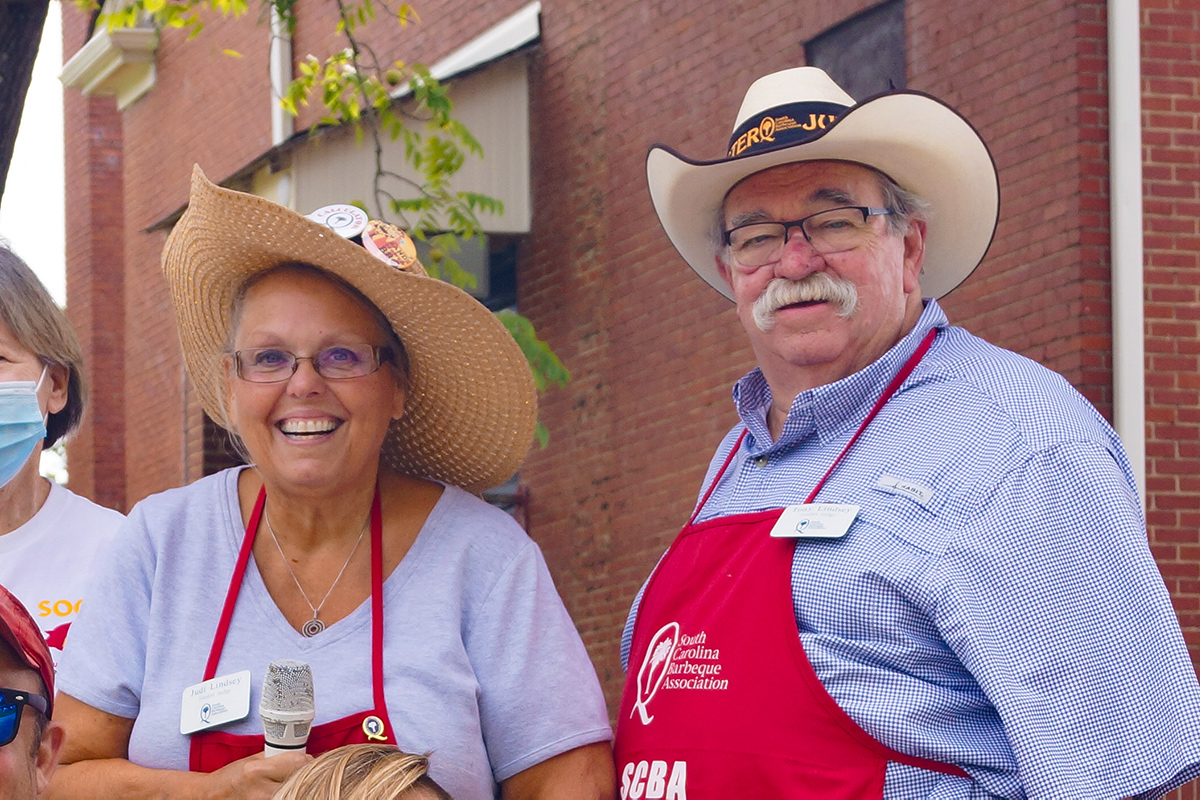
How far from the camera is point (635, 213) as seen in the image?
902 cm

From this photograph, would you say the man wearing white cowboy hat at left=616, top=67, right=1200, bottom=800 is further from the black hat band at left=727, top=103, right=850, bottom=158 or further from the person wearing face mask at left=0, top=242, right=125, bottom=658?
the person wearing face mask at left=0, top=242, right=125, bottom=658

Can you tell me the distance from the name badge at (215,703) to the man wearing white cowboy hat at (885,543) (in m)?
0.69

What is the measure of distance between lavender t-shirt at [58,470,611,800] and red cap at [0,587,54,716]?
0.46 metres

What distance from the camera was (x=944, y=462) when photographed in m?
2.60

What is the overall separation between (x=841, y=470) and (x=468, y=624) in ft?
2.33

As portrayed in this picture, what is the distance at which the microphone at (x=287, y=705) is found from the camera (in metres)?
2.41

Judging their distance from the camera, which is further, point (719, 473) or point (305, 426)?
point (719, 473)

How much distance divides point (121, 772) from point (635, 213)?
665 cm

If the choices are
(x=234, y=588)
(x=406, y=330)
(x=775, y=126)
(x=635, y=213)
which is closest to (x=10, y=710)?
(x=234, y=588)

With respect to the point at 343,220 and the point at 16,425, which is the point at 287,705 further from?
the point at 16,425

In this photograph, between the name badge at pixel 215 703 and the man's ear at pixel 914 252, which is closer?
the name badge at pixel 215 703

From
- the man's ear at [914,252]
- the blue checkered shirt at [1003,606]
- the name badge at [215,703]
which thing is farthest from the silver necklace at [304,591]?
the man's ear at [914,252]

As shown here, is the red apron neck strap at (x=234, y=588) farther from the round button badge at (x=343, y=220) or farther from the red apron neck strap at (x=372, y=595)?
the round button badge at (x=343, y=220)

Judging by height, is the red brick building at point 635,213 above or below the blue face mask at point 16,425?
above
